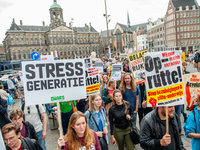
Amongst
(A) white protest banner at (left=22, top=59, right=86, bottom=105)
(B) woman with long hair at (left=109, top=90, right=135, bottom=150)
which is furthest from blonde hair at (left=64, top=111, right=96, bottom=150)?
(B) woman with long hair at (left=109, top=90, right=135, bottom=150)

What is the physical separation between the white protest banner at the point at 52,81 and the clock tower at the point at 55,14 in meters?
88.1

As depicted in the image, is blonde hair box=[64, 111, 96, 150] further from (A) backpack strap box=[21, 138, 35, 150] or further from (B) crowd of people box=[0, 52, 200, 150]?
(A) backpack strap box=[21, 138, 35, 150]

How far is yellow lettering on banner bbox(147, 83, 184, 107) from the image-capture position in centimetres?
223

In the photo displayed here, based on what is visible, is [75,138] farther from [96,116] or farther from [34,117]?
[34,117]

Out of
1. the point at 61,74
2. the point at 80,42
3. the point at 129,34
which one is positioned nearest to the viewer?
the point at 61,74

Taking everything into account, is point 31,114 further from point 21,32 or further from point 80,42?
point 80,42

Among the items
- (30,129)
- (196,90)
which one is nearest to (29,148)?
(30,129)

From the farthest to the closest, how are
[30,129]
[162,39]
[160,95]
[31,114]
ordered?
[162,39] < [31,114] < [30,129] < [160,95]

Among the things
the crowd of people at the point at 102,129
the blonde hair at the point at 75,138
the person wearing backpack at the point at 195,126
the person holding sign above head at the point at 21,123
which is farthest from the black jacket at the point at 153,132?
the person holding sign above head at the point at 21,123

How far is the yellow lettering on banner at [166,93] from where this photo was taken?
2229mm

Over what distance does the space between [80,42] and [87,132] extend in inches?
3723

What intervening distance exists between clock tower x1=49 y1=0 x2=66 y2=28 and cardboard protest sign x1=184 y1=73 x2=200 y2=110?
3461 inches

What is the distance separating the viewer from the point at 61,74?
2.57m

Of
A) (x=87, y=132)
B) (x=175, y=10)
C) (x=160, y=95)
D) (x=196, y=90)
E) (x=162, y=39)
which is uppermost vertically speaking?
(x=175, y=10)
